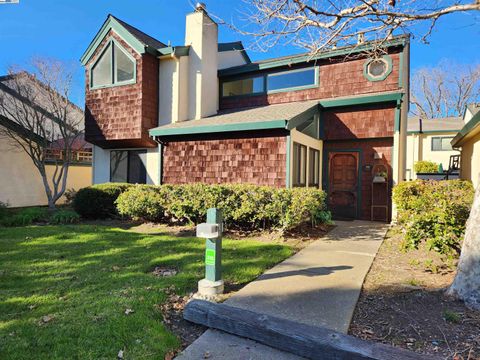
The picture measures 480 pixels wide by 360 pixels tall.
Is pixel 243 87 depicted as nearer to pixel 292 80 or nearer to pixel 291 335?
pixel 292 80

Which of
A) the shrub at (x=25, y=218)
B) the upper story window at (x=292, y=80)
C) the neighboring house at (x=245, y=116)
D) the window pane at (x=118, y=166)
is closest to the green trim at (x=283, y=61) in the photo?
the neighboring house at (x=245, y=116)

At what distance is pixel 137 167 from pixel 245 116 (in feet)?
15.3

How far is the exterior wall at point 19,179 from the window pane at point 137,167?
15.4ft

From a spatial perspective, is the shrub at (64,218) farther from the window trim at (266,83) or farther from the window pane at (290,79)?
the window pane at (290,79)

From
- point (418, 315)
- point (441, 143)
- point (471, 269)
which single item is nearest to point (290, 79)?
point (471, 269)

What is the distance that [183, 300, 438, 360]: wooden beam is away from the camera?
2350 mm

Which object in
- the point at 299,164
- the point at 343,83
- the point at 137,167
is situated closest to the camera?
the point at 299,164

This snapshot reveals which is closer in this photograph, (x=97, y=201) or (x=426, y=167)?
(x=97, y=201)

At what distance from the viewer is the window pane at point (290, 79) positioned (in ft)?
36.1

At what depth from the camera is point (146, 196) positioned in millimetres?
8289

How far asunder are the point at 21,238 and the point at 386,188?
10119mm

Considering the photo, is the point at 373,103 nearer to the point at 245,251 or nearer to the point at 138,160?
the point at 245,251

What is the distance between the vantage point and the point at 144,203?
27.2 feet

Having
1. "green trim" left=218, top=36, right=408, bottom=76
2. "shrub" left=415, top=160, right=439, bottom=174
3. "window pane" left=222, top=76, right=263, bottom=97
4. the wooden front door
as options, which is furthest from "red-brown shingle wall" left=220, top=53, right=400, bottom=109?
"shrub" left=415, top=160, right=439, bottom=174
